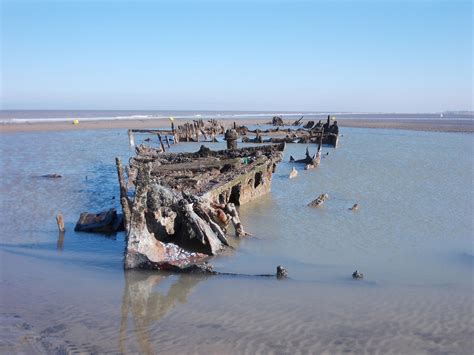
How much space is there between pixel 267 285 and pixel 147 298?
62.6 inches

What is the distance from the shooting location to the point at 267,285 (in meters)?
6.64

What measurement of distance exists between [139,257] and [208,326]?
206cm

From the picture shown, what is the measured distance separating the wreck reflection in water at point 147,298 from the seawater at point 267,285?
0.02 m

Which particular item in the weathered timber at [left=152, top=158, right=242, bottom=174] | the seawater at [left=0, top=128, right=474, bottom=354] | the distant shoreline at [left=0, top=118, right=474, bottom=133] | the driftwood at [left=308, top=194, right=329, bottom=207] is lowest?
the seawater at [left=0, top=128, right=474, bottom=354]

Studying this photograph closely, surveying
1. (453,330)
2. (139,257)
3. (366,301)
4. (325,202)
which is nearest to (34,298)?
(139,257)

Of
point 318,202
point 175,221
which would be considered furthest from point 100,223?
point 318,202

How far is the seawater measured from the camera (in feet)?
16.8

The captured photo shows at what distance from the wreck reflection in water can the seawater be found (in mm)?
22

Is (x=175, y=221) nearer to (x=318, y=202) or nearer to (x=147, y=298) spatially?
(x=147, y=298)

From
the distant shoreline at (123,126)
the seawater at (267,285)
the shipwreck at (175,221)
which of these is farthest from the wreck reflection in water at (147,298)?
the distant shoreline at (123,126)

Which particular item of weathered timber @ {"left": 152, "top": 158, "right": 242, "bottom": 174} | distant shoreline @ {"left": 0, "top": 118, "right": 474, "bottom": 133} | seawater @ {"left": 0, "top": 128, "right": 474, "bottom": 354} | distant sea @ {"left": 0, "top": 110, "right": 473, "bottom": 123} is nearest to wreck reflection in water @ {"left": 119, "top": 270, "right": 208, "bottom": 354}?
seawater @ {"left": 0, "top": 128, "right": 474, "bottom": 354}

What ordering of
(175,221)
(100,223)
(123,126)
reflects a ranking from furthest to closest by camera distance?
(123,126), (100,223), (175,221)

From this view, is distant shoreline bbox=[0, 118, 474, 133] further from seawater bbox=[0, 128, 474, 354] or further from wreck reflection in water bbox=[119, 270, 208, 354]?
wreck reflection in water bbox=[119, 270, 208, 354]

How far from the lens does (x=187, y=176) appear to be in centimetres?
1186
